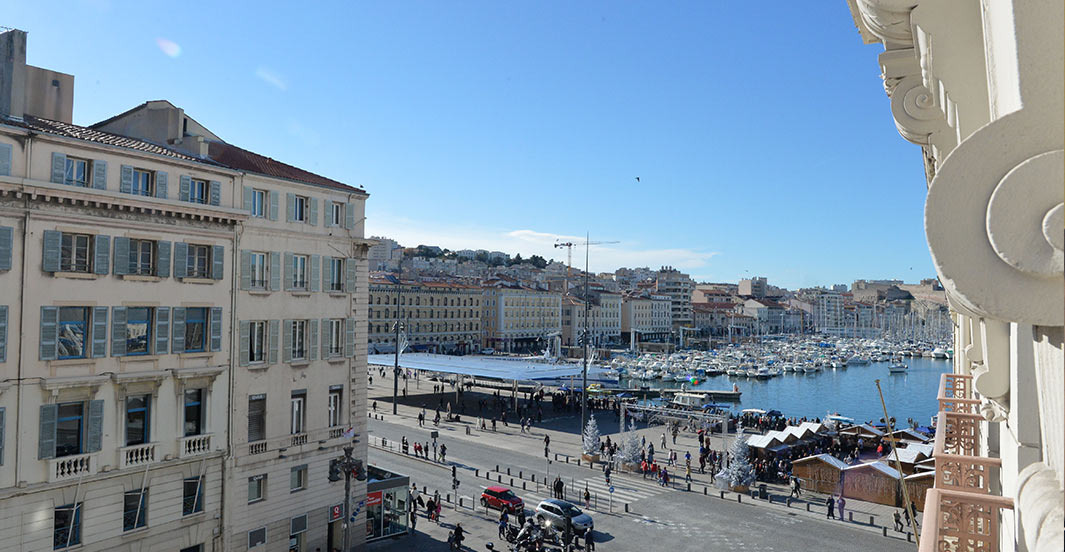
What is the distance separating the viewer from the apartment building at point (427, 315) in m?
117

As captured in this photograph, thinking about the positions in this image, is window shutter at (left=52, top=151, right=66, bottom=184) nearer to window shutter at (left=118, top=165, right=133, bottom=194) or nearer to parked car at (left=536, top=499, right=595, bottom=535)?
window shutter at (left=118, top=165, right=133, bottom=194)

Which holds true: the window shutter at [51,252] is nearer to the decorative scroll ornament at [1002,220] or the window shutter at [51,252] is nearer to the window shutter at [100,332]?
the window shutter at [100,332]

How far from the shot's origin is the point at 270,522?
24219 millimetres

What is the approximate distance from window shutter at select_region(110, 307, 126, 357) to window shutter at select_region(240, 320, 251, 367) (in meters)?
3.92

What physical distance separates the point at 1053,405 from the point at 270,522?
25795mm

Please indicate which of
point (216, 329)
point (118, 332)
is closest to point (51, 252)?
point (118, 332)

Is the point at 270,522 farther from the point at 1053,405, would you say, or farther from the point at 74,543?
the point at 1053,405

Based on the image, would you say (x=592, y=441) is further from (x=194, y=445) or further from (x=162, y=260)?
(x=162, y=260)

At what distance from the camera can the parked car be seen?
2783 centimetres

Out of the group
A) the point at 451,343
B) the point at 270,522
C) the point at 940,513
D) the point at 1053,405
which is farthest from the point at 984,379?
the point at 451,343

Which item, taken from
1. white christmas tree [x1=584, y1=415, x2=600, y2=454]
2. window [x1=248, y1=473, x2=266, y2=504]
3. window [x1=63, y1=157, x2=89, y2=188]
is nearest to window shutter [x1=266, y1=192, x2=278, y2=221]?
window [x1=63, y1=157, x2=89, y2=188]

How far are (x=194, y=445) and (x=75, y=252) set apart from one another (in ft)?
23.1

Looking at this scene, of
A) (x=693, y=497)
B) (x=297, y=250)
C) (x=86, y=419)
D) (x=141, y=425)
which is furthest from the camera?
(x=693, y=497)

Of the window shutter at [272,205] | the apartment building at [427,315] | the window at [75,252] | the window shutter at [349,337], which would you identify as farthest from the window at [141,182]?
the apartment building at [427,315]
